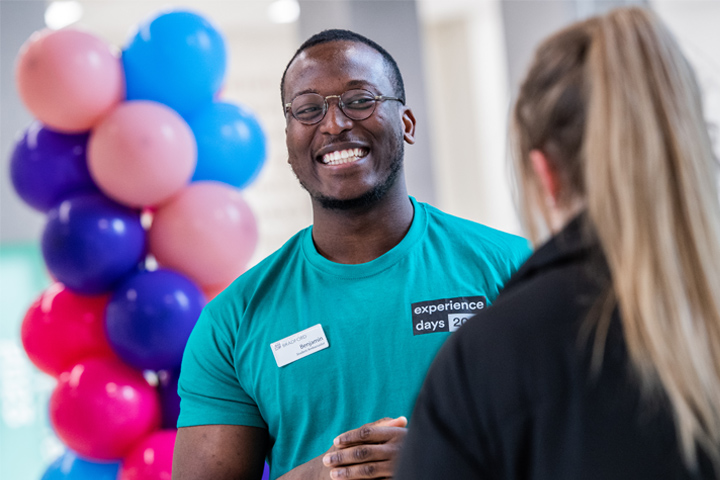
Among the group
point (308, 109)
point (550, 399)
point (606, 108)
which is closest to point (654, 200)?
Answer: point (606, 108)

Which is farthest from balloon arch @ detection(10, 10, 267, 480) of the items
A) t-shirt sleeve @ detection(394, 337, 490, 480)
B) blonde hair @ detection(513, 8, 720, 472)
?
blonde hair @ detection(513, 8, 720, 472)

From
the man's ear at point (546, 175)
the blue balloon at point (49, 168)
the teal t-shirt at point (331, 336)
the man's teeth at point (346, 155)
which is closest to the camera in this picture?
the man's ear at point (546, 175)

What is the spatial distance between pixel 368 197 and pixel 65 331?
117 cm

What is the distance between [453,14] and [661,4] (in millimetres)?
2217

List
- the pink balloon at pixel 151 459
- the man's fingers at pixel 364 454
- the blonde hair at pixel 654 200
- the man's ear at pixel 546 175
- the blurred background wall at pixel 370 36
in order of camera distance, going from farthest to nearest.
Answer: the blurred background wall at pixel 370 36 < the pink balloon at pixel 151 459 < the man's fingers at pixel 364 454 < the man's ear at pixel 546 175 < the blonde hair at pixel 654 200

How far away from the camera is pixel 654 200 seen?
733mm

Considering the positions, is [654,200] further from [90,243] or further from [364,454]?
→ [90,243]

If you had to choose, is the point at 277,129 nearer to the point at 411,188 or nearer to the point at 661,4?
the point at 411,188

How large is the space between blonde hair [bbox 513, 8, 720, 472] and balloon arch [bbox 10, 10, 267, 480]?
157 cm

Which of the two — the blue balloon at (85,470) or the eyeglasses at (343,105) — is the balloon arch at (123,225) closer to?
the blue balloon at (85,470)

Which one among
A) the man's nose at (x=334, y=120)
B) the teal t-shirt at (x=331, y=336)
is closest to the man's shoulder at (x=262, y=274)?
the teal t-shirt at (x=331, y=336)

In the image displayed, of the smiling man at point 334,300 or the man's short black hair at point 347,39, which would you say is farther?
the man's short black hair at point 347,39

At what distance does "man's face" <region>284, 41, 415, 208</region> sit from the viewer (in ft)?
4.97

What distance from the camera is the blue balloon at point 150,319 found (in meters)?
2.07
